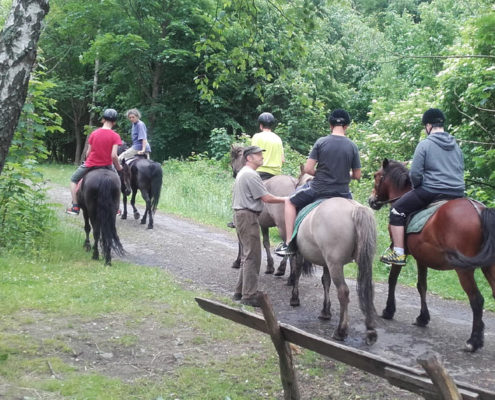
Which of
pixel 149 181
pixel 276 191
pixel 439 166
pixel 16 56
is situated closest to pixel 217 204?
pixel 149 181

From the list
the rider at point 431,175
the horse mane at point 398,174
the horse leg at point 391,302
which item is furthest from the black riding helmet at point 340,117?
the horse leg at point 391,302

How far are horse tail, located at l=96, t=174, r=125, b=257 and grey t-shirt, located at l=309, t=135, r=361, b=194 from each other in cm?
391

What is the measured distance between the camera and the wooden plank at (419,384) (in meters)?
2.77

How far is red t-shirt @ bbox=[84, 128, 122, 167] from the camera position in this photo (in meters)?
9.64

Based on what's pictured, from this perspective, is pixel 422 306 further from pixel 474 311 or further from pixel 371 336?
pixel 371 336

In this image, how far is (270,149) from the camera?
30.8ft

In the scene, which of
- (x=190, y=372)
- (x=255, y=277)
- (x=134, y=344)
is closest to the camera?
(x=190, y=372)

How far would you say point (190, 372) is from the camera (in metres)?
5.34

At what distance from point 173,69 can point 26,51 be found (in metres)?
25.3

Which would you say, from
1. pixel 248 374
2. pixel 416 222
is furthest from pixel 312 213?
pixel 248 374

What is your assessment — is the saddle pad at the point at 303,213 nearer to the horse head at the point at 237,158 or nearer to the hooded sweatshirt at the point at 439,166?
the hooded sweatshirt at the point at 439,166

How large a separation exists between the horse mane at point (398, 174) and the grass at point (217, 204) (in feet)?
8.45

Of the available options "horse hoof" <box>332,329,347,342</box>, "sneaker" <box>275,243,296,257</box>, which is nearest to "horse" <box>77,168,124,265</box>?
"sneaker" <box>275,243,296,257</box>

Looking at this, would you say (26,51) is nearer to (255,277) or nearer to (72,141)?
(255,277)
